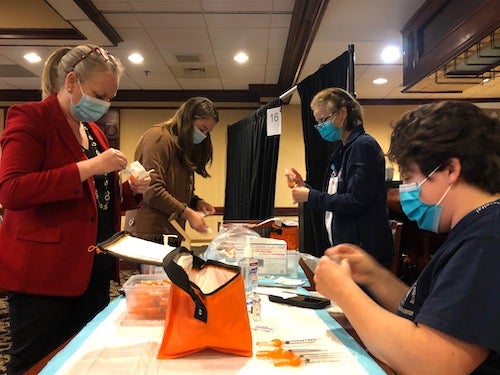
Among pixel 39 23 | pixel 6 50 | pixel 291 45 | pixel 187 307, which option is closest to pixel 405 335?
pixel 187 307

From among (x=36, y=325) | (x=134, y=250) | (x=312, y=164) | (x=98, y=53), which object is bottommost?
(x=36, y=325)

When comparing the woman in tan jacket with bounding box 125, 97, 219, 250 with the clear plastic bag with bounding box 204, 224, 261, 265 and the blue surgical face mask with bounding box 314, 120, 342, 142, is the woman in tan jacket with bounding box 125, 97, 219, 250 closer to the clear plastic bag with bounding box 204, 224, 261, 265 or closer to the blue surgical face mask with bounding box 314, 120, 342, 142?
the clear plastic bag with bounding box 204, 224, 261, 265

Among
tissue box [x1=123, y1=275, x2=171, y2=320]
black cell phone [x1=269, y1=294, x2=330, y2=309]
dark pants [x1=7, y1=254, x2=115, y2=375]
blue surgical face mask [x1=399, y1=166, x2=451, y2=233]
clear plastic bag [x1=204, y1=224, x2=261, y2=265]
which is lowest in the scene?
dark pants [x1=7, y1=254, x2=115, y2=375]

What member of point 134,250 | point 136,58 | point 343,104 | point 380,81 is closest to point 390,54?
point 380,81

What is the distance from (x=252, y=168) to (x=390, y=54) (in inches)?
70.0

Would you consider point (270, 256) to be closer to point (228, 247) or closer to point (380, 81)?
point (228, 247)

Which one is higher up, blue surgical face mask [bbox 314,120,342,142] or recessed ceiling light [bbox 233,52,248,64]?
recessed ceiling light [bbox 233,52,248,64]

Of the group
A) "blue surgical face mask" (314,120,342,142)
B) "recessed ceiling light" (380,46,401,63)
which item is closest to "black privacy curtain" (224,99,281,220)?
"blue surgical face mask" (314,120,342,142)

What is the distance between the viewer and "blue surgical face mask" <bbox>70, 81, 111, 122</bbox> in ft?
4.64

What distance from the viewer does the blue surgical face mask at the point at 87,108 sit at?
141 centimetres

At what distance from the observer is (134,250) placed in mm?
1018

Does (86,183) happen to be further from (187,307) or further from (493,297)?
(493,297)

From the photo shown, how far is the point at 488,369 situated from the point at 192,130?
1781mm

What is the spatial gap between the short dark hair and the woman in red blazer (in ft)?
2.94
